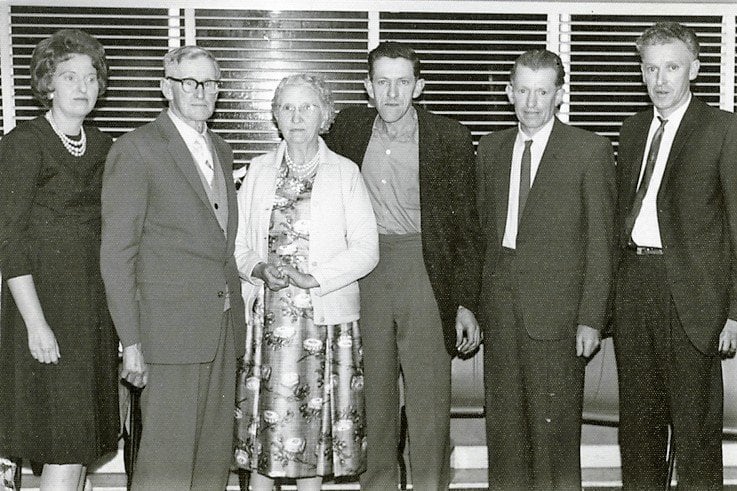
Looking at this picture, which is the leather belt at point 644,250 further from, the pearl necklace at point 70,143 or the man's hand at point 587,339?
the pearl necklace at point 70,143

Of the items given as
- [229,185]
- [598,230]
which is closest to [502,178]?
[598,230]

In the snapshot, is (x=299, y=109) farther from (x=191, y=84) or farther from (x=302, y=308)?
(x=302, y=308)

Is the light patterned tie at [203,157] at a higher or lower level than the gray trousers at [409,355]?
higher

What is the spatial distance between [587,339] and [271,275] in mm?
1266

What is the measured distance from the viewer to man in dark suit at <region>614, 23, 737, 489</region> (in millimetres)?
2998

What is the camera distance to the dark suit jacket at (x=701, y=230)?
2.99 m

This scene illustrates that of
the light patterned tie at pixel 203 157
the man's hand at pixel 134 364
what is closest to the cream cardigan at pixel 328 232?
the light patterned tie at pixel 203 157

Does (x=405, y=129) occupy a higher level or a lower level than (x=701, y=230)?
higher

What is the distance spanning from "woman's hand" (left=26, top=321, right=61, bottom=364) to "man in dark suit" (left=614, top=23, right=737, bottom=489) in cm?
216

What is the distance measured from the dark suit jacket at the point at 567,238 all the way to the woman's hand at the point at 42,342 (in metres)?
1.76

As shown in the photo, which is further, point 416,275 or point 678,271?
point 416,275

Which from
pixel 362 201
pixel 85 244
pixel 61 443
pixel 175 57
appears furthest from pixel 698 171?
pixel 61 443

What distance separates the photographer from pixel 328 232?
304 cm

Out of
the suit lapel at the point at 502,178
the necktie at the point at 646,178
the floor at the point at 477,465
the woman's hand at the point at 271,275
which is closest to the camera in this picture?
the woman's hand at the point at 271,275
